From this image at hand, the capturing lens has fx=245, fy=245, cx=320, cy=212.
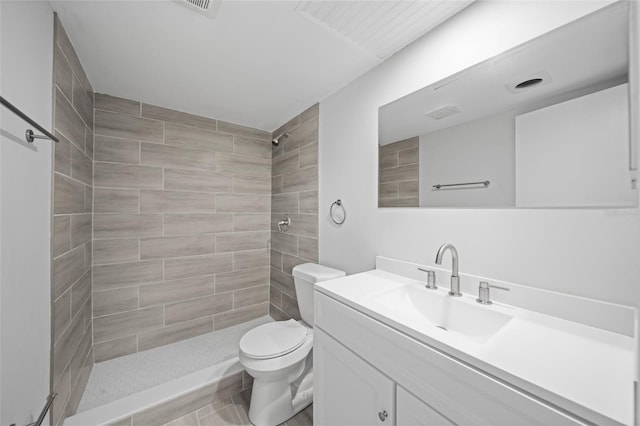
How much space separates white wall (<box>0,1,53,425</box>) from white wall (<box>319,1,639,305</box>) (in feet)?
4.83

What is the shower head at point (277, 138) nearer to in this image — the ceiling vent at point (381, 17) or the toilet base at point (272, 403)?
the ceiling vent at point (381, 17)

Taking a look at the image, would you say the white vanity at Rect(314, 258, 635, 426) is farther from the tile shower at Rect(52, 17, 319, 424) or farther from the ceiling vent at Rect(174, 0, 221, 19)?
the ceiling vent at Rect(174, 0, 221, 19)

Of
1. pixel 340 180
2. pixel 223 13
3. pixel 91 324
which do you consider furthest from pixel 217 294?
pixel 223 13

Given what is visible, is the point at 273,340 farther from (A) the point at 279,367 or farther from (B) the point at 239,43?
(B) the point at 239,43

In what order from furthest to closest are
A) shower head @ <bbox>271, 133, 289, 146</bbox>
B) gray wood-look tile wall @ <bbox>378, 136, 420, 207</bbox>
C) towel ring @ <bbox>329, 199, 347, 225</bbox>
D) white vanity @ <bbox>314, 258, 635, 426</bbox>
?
shower head @ <bbox>271, 133, 289, 146</bbox> < towel ring @ <bbox>329, 199, 347, 225</bbox> < gray wood-look tile wall @ <bbox>378, 136, 420, 207</bbox> < white vanity @ <bbox>314, 258, 635, 426</bbox>

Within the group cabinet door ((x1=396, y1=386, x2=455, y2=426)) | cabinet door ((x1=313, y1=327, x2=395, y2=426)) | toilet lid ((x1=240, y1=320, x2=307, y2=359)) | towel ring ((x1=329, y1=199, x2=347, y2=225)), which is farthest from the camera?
towel ring ((x1=329, y1=199, x2=347, y2=225))

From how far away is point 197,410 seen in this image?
61.1 inches

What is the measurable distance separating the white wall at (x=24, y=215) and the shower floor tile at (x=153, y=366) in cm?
71

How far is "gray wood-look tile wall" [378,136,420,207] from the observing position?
1311 mm

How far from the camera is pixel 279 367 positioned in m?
→ 1.37

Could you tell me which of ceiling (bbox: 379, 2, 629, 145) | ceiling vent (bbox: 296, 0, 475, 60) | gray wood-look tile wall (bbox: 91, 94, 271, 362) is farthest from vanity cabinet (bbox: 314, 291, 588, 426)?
gray wood-look tile wall (bbox: 91, 94, 271, 362)

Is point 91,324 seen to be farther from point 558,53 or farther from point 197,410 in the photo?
point 558,53

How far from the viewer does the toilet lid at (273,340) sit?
1411mm

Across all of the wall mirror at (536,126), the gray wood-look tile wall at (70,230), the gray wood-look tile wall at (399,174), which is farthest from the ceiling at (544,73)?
the gray wood-look tile wall at (70,230)
